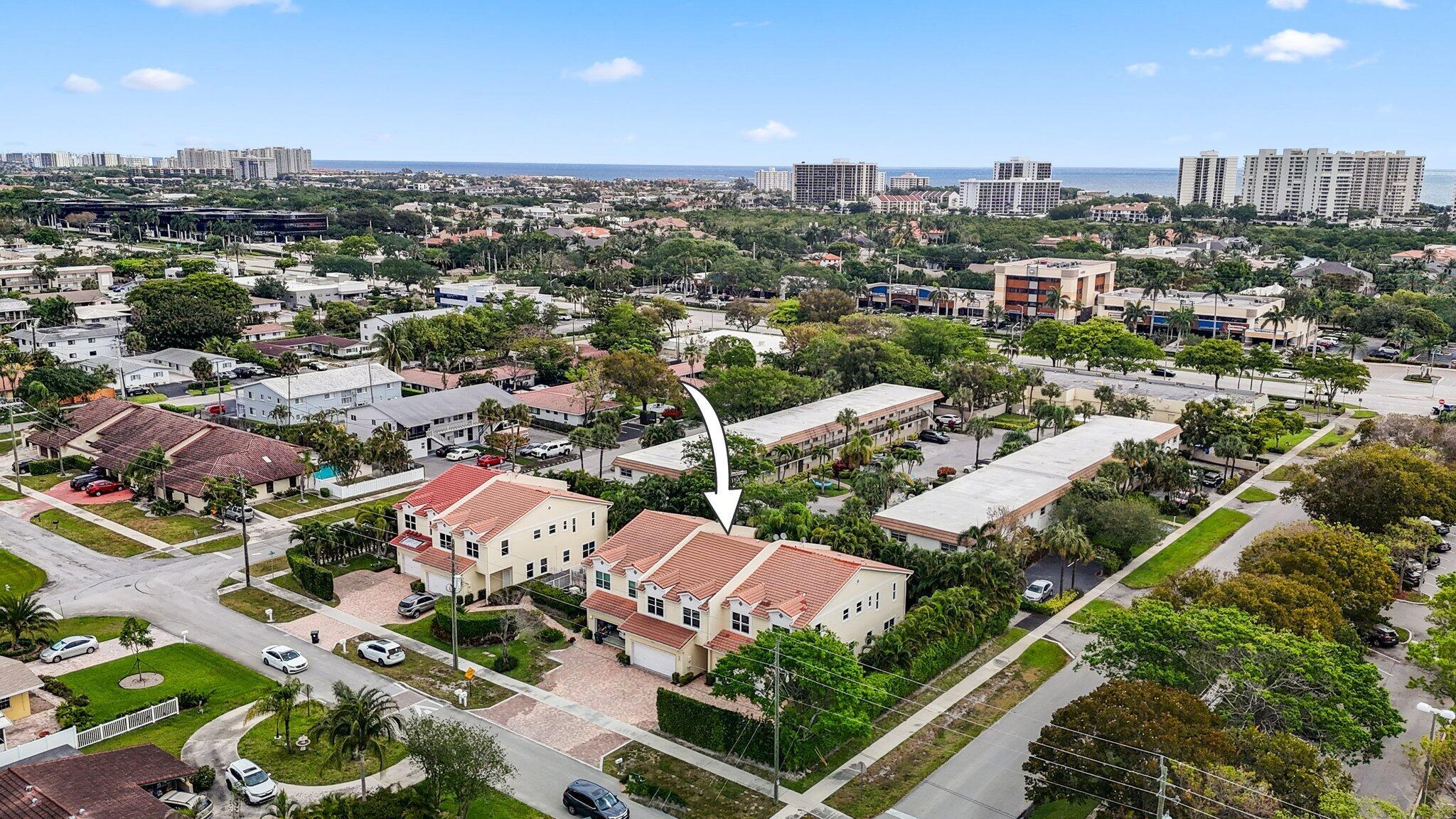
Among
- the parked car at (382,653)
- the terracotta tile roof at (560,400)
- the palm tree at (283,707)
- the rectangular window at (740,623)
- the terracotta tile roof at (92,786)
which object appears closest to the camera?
the terracotta tile roof at (92,786)

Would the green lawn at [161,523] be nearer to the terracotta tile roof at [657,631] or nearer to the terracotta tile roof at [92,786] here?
the terracotta tile roof at [92,786]

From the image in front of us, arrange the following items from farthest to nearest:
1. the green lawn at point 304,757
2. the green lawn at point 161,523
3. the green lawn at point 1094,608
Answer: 1. the green lawn at point 161,523
2. the green lawn at point 1094,608
3. the green lawn at point 304,757

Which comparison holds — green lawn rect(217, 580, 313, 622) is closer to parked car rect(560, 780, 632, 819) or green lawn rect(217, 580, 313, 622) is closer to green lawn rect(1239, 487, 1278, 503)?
parked car rect(560, 780, 632, 819)

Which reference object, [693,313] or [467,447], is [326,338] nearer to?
[467,447]

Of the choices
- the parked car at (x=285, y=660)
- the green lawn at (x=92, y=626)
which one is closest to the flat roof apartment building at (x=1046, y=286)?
the parked car at (x=285, y=660)

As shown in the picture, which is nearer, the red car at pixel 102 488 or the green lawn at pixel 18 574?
the green lawn at pixel 18 574

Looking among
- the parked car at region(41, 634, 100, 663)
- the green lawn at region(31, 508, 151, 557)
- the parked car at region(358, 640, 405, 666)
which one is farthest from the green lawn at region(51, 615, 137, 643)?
the parked car at region(358, 640, 405, 666)
